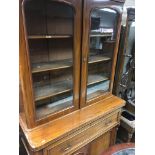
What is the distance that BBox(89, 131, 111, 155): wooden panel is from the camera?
5.16 ft

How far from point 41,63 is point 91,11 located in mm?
595

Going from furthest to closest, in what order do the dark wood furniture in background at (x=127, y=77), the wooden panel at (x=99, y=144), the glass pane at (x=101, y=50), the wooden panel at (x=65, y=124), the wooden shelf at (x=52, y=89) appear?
the dark wood furniture in background at (x=127, y=77), the wooden panel at (x=99, y=144), the glass pane at (x=101, y=50), the wooden shelf at (x=52, y=89), the wooden panel at (x=65, y=124)

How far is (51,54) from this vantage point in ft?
4.65

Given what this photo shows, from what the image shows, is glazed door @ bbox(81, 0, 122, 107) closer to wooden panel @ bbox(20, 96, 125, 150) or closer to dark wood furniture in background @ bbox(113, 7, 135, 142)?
wooden panel @ bbox(20, 96, 125, 150)

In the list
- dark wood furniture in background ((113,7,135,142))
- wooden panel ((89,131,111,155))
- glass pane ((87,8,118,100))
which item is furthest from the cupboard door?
dark wood furniture in background ((113,7,135,142))

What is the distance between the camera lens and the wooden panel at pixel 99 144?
62.0 inches

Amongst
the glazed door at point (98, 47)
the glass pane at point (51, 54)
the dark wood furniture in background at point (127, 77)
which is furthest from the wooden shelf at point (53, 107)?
the dark wood furniture in background at point (127, 77)

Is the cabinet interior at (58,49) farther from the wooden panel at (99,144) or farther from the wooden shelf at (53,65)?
the wooden panel at (99,144)

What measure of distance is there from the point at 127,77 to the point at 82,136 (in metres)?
1.05

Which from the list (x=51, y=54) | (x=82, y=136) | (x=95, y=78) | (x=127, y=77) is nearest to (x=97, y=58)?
(x=95, y=78)

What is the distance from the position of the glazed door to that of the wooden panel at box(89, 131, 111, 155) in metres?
0.42

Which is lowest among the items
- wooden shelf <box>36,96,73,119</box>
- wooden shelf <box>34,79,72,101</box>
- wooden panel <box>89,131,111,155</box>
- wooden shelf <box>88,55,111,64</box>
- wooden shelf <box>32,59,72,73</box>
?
wooden panel <box>89,131,111,155</box>
